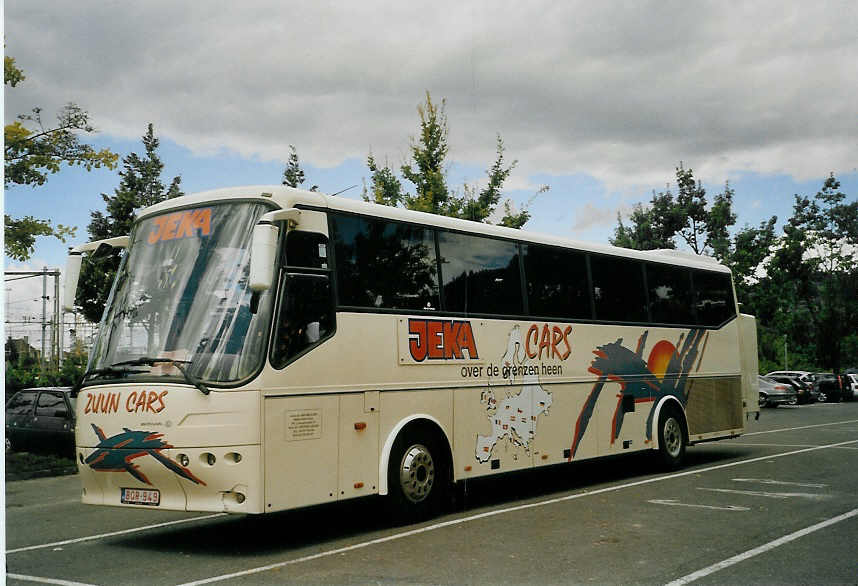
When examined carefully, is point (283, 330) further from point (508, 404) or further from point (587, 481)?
point (587, 481)

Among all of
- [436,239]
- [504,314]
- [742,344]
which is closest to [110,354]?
[436,239]

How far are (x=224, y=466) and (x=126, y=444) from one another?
1.12m

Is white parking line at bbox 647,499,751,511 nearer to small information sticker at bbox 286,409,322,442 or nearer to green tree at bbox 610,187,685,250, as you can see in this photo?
small information sticker at bbox 286,409,322,442

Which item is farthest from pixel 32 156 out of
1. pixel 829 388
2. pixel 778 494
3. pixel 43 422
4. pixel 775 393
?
pixel 829 388

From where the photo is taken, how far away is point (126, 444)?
8.85 meters

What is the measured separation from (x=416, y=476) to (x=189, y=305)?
10.8 ft

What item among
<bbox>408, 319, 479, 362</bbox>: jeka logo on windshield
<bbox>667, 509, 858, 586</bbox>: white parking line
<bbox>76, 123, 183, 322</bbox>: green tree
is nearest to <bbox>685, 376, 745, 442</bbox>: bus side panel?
<bbox>667, 509, 858, 586</bbox>: white parking line

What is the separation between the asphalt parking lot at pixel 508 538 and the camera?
7.50m

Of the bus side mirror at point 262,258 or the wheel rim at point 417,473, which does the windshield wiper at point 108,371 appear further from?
the wheel rim at point 417,473

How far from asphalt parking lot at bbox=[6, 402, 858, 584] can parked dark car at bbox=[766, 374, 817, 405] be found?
3343cm

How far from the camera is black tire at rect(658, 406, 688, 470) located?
15.4 m

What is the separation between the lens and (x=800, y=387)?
1880 inches

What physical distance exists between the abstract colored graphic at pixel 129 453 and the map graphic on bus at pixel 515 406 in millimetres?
4226

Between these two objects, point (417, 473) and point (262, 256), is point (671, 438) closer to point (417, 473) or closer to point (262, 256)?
point (417, 473)
